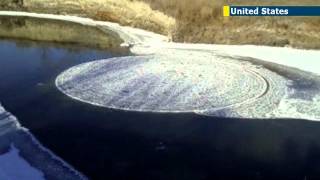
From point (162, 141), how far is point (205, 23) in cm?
1323

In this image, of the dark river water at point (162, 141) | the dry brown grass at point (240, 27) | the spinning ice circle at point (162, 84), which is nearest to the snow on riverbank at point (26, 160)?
the dark river water at point (162, 141)

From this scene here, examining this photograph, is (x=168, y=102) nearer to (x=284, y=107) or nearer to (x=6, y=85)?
(x=284, y=107)

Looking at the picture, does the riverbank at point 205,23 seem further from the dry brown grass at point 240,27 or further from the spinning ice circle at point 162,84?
the spinning ice circle at point 162,84

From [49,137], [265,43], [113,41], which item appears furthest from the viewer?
[113,41]

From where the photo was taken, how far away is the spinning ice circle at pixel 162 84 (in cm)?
1612

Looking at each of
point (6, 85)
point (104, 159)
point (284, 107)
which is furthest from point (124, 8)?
point (104, 159)

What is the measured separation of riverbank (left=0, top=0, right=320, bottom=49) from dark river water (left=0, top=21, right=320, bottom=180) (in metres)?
9.36

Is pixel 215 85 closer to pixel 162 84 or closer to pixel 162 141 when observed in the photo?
pixel 162 84

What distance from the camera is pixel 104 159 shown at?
1220cm

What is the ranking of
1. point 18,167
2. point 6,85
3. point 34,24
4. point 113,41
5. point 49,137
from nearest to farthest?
point 18,167 → point 49,137 → point 6,85 → point 113,41 → point 34,24

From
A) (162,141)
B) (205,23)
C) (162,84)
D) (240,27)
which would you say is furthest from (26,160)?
(205,23)

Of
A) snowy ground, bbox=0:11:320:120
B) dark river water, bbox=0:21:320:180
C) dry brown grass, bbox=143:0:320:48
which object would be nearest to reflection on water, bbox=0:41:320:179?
dark river water, bbox=0:21:320:180

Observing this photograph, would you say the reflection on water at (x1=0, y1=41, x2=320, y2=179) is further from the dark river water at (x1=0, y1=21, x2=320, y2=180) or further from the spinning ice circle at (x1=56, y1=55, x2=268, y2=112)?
the spinning ice circle at (x1=56, y1=55, x2=268, y2=112)

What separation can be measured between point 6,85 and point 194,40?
9.65 meters
